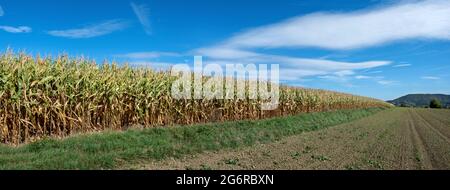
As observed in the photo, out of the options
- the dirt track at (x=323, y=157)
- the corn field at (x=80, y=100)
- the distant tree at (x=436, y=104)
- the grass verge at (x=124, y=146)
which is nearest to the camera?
the grass verge at (x=124, y=146)

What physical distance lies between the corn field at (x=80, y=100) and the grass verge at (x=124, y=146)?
1.61 m

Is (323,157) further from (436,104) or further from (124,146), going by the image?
(436,104)

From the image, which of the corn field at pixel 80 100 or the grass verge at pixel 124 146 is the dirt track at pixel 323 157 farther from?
the corn field at pixel 80 100

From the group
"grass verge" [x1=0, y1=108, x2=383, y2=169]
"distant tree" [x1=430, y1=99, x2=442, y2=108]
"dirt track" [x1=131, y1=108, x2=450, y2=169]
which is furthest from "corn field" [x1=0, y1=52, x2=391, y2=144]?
"distant tree" [x1=430, y1=99, x2=442, y2=108]

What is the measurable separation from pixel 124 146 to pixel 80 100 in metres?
3.73

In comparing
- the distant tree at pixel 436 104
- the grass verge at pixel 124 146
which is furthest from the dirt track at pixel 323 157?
the distant tree at pixel 436 104

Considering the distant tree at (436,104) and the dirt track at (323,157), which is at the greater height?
the distant tree at (436,104)

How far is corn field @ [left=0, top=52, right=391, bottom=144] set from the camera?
13578 millimetres

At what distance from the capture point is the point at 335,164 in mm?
11562

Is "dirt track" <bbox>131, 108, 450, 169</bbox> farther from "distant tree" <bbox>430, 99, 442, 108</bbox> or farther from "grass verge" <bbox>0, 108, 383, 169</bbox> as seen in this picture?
"distant tree" <bbox>430, 99, 442, 108</bbox>

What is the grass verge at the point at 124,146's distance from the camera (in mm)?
10289

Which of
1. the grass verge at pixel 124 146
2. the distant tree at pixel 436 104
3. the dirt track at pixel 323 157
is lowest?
the dirt track at pixel 323 157

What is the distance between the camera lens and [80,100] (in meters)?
15.7
